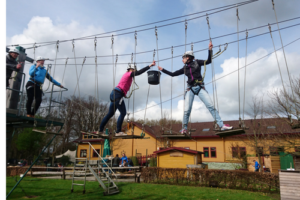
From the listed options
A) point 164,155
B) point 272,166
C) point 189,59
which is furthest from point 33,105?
point 272,166

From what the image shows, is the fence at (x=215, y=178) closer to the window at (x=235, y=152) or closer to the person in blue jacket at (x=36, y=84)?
the person in blue jacket at (x=36, y=84)

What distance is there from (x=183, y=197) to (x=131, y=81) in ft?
20.4

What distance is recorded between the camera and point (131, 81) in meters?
9.04

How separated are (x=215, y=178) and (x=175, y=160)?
5675 millimetres

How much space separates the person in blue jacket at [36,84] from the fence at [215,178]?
33.3ft

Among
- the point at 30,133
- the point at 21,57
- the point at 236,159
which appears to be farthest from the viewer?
the point at 30,133

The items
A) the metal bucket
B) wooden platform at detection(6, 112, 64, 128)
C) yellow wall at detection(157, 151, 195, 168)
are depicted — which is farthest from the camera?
yellow wall at detection(157, 151, 195, 168)

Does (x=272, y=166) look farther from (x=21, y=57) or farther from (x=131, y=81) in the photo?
(x=21, y=57)

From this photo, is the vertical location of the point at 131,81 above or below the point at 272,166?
above

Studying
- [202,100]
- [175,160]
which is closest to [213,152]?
[175,160]

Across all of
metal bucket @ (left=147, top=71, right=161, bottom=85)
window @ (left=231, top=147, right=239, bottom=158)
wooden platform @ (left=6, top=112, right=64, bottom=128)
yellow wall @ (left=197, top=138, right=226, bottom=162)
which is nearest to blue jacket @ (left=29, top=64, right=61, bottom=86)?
wooden platform @ (left=6, top=112, right=64, bottom=128)

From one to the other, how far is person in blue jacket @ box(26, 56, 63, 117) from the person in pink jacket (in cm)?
273

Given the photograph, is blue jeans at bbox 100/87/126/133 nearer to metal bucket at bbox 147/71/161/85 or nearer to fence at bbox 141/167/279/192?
metal bucket at bbox 147/71/161/85

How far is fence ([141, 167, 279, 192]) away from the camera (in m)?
12.9
